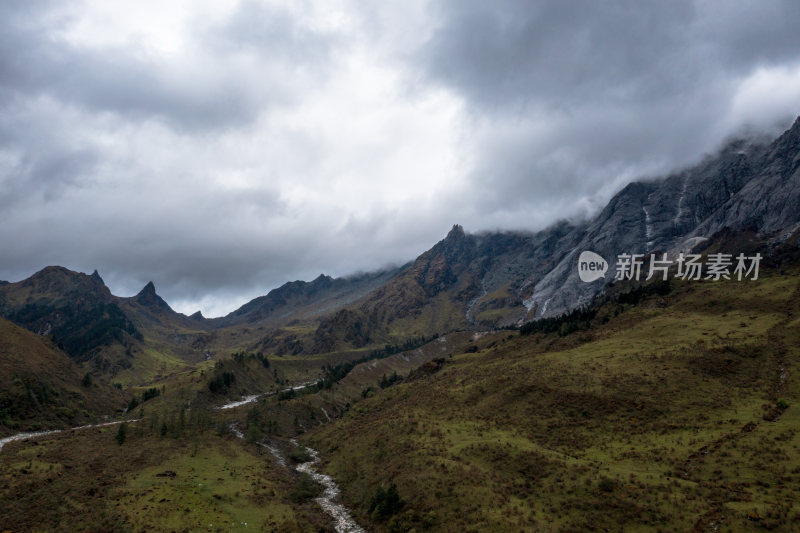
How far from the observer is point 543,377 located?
9750 cm

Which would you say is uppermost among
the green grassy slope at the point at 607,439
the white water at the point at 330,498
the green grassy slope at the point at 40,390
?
the green grassy slope at the point at 40,390

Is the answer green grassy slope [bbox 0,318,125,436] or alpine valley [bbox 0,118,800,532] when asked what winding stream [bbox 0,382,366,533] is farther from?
green grassy slope [bbox 0,318,125,436]

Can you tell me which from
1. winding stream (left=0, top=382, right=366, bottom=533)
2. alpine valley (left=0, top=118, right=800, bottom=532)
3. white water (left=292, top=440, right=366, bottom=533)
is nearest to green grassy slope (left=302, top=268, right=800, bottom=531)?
alpine valley (left=0, top=118, right=800, bottom=532)

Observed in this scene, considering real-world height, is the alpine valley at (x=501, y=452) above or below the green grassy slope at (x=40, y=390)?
below

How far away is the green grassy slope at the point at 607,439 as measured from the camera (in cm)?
4469

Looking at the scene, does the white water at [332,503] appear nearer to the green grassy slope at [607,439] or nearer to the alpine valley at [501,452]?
the alpine valley at [501,452]

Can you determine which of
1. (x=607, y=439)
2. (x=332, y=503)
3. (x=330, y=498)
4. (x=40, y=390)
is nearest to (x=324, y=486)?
(x=330, y=498)

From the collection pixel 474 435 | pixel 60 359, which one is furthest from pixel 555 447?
pixel 60 359

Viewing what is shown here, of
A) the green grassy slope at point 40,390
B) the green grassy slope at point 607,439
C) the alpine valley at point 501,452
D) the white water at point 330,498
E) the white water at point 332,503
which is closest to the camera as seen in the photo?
the green grassy slope at point 607,439

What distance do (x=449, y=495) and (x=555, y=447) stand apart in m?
22.5

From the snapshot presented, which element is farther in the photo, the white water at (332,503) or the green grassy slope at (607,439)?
the white water at (332,503)

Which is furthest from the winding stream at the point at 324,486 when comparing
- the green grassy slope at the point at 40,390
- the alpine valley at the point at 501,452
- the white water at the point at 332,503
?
the green grassy slope at the point at 40,390

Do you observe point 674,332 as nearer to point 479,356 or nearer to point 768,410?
point 768,410

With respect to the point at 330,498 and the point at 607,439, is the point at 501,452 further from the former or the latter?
the point at 330,498
